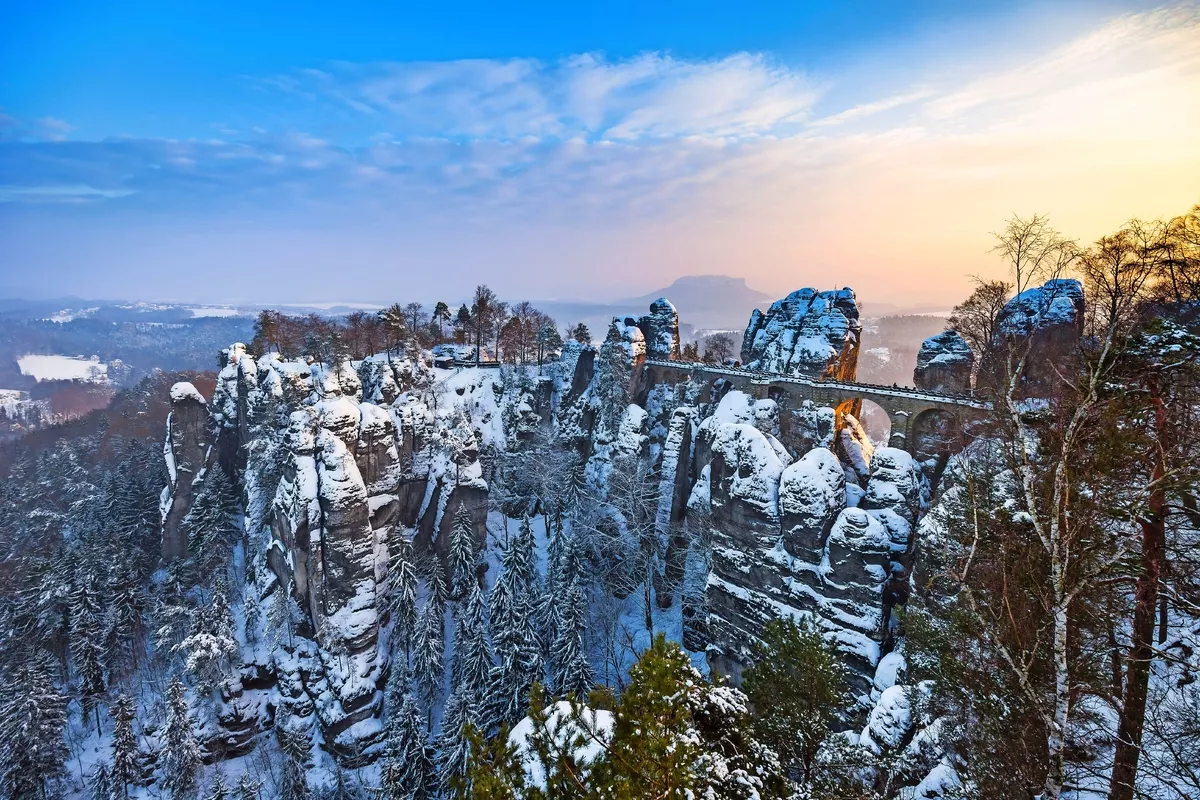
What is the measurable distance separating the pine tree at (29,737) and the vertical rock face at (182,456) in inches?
627

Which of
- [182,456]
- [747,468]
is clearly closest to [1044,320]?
[747,468]

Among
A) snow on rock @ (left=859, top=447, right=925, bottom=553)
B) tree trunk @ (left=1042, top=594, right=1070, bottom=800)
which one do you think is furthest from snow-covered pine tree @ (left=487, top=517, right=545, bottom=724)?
tree trunk @ (left=1042, top=594, right=1070, bottom=800)

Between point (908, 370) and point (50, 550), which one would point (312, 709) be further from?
point (908, 370)

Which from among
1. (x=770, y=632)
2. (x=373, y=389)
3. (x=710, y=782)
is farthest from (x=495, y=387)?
(x=710, y=782)

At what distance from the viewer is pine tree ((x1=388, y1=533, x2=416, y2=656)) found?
33406 millimetres

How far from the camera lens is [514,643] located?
2852cm

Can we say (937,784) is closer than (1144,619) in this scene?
No

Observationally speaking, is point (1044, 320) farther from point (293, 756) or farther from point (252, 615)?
point (252, 615)

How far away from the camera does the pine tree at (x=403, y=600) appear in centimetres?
3341

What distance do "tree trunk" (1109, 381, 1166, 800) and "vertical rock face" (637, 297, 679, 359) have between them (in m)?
41.5

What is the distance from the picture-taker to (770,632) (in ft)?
53.5

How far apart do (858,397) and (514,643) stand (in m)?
28.0

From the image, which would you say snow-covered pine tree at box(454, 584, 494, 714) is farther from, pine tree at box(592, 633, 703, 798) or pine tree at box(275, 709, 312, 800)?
pine tree at box(592, 633, 703, 798)

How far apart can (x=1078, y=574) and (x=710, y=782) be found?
7.51 metres
